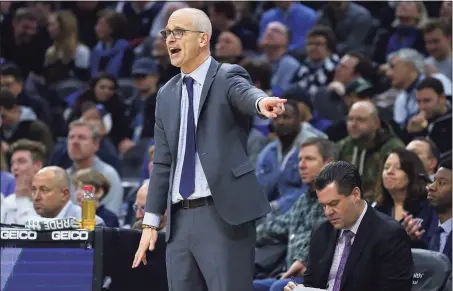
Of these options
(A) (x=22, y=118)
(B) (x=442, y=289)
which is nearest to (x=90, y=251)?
(B) (x=442, y=289)

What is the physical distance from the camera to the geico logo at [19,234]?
575cm

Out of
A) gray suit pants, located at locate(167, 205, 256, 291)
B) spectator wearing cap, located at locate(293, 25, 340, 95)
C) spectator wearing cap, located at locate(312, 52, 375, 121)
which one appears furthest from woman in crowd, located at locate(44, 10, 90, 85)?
gray suit pants, located at locate(167, 205, 256, 291)

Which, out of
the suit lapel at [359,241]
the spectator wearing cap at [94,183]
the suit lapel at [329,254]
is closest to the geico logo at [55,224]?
the suit lapel at [329,254]

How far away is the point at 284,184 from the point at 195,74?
3.64 m

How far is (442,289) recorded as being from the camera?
5977 mm

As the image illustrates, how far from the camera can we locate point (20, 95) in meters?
11.7

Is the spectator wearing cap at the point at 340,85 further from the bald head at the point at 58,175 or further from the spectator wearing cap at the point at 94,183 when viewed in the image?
the bald head at the point at 58,175

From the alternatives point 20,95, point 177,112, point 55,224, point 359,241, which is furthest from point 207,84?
point 20,95

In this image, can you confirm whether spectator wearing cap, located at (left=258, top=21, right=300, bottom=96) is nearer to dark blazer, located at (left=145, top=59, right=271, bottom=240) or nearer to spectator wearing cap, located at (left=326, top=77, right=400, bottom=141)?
spectator wearing cap, located at (left=326, top=77, right=400, bottom=141)

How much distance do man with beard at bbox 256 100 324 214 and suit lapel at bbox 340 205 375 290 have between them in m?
2.85

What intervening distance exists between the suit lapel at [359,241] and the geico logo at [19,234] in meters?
1.63

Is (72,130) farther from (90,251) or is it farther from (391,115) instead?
(90,251)

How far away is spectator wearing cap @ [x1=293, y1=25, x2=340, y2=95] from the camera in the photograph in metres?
11.1

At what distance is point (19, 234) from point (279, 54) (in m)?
6.35
